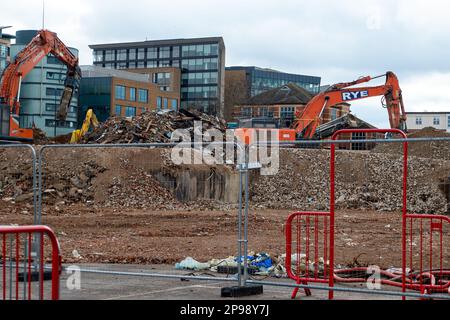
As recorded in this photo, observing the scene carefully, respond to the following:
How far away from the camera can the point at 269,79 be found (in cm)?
13862

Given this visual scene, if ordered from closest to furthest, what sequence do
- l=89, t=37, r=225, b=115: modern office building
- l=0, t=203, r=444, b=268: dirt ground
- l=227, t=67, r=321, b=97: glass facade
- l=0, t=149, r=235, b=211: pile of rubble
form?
l=0, t=203, r=444, b=268: dirt ground → l=0, t=149, r=235, b=211: pile of rubble → l=89, t=37, r=225, b=115: modern office building → l=227, t=67, r=321, b=97: glass facade

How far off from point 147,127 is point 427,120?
9067cm

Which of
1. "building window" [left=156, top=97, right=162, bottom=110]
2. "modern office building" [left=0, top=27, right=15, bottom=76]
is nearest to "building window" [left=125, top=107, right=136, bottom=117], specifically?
"building window" [left=156, top=97, right=162, bottom=110]

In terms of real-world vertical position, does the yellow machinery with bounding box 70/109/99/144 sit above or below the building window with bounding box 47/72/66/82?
below

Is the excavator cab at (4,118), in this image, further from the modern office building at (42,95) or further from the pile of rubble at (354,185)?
the modern office building at (42,95)

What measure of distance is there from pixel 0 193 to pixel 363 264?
621 inches

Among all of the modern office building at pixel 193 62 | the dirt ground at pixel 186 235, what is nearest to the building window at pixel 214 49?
the modern office building at pixel 193 62

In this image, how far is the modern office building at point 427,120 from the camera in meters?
121

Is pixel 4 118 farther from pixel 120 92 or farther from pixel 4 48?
pixel 4 48

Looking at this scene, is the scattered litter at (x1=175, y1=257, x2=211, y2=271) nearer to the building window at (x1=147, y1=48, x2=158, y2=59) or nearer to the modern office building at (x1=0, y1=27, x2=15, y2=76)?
the modern office building at (x1=0, y1=27, x2=15, y2=76)

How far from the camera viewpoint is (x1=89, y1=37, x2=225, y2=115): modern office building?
403ft

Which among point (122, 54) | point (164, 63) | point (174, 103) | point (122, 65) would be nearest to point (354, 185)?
point (174, 103)

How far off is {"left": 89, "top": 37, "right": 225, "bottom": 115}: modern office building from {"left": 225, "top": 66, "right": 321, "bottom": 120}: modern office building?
3.81 metres

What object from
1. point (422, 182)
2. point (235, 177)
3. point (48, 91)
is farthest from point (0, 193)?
point (48, 91)
